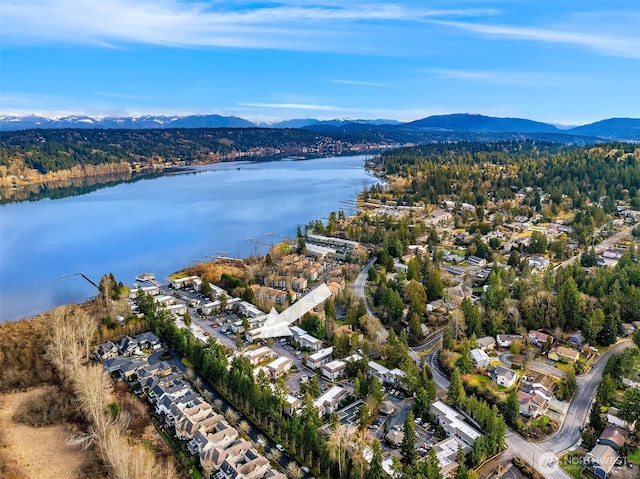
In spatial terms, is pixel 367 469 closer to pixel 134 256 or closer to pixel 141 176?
pixel 134 256

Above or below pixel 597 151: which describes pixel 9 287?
below

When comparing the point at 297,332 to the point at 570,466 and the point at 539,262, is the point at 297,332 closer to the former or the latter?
the point at 570,466

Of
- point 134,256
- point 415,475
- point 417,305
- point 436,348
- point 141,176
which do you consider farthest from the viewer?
point 141,176

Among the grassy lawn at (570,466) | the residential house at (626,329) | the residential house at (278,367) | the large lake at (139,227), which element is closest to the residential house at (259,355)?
the residential house at (278,367)

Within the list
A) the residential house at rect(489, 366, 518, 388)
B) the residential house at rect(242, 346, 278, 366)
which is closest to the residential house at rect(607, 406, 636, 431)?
the residential house at rect(489, 366, 518, 388)

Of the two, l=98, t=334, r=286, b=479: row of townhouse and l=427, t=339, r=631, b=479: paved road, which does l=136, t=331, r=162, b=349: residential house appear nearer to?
l=98, t=334, r=286, b=479: row of townhouse

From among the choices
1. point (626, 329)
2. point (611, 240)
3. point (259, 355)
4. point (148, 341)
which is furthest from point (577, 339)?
point (611, 240)

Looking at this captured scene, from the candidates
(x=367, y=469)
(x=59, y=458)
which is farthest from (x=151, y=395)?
(x=367, y=469)
